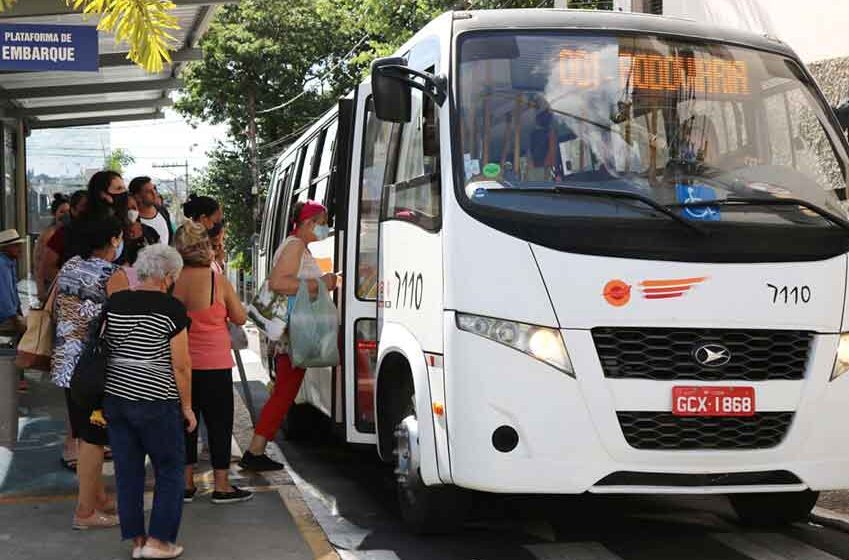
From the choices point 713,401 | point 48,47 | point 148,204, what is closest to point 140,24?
point 148,204

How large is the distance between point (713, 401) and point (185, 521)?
3245 mm

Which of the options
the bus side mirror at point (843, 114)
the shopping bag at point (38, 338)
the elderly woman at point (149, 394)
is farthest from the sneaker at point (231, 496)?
the bus side mirror at point (843, 114)

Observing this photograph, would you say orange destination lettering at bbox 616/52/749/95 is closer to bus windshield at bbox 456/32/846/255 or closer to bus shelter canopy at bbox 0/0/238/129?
bus windshield at bbox 456/32/846/255

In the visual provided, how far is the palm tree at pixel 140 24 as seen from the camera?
8117mm

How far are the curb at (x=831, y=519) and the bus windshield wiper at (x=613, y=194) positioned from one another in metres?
2.22

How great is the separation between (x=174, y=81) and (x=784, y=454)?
17196 mm

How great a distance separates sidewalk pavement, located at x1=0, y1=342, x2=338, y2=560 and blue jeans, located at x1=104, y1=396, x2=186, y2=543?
10.1 inches

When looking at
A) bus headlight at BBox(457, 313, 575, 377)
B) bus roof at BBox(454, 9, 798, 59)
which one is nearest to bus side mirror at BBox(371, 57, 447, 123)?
bus roof at BBox(454, 9, 798, 59)

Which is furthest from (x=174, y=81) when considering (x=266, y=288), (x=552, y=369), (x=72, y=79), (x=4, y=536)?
(x=552, y=369)

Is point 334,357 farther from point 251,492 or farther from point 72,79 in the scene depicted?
point 72,79

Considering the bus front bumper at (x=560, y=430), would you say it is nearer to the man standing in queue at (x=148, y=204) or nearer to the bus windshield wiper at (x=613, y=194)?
the bus windshield wiper at (x=613, y=194)

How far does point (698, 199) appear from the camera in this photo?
237 inches

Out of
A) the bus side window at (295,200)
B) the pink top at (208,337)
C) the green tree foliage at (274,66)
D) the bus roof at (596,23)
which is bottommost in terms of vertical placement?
the pink top at (208,337)

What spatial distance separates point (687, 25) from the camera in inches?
264
